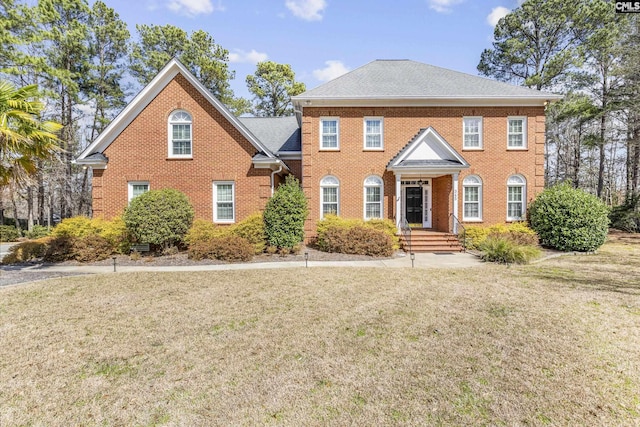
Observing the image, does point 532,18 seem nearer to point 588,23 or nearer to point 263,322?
point 588,23

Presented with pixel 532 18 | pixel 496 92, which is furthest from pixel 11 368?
pixel 532 18

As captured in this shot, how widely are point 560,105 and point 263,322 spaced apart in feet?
92.7

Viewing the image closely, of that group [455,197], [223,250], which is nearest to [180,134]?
[223,250]

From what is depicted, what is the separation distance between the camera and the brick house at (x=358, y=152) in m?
14.1

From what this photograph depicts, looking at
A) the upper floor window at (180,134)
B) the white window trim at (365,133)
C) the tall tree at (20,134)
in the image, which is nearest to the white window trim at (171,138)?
the upper floor window at (180,134)

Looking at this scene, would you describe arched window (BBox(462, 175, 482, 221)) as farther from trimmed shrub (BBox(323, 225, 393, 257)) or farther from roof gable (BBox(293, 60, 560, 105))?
trimmed shrub (BBox(323, 225, 393, 257))

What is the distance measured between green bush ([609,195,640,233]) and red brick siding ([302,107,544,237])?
983 centimetres

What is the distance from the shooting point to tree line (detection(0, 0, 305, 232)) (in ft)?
69.5

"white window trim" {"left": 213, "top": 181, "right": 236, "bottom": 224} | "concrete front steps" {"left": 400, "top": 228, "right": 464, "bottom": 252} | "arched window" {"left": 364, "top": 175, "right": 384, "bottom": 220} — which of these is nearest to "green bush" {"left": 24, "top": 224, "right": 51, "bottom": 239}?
"white window trim" {"left": 213, "top": 181, "right": 236, "bottom": 224}

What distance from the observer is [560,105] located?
23.3 m

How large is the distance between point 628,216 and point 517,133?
11.6 meters

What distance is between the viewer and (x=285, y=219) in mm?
12328

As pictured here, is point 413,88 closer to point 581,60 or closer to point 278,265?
point 278,265

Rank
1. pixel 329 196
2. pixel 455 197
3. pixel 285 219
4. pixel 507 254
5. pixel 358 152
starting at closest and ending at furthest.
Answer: pixel 507 254 → pixel 285 219 → pixel 455 197 → pixel 358 152 → pixel 329 196
